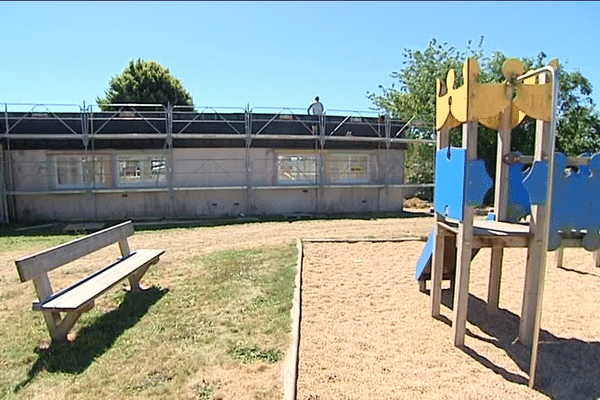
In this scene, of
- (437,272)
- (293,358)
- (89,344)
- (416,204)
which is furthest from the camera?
(416,204)

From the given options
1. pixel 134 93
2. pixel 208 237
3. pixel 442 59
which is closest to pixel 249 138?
pixel 208 237

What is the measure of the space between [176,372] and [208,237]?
721 centimetres

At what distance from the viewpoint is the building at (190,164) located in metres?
14.8

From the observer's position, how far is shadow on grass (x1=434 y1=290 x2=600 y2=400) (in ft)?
11.2

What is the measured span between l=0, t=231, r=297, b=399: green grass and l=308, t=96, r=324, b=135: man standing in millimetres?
10833

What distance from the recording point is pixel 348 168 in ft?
56.2

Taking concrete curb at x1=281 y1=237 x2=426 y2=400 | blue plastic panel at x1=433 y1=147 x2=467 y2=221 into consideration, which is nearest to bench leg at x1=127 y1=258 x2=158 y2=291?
concrete curb at x1=281 y1=237 x2=426 y2=400

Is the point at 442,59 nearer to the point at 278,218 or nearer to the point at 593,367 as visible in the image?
the point at 278,218

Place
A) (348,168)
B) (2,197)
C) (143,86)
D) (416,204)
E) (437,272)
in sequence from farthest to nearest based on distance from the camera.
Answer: (143,86), (416,204), (348,168), (2,197), (437,272)

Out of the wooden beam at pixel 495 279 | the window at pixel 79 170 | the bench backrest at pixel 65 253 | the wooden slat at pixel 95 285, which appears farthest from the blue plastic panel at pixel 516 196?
the window at pixel 79 170

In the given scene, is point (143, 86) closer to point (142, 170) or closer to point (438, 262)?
point (142, 170)

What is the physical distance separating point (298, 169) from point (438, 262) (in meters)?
11.9

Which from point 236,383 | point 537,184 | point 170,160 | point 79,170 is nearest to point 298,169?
point 170,160

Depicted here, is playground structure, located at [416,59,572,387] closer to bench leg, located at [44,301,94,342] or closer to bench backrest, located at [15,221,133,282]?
bench leg, located at [44,301,94,342]
